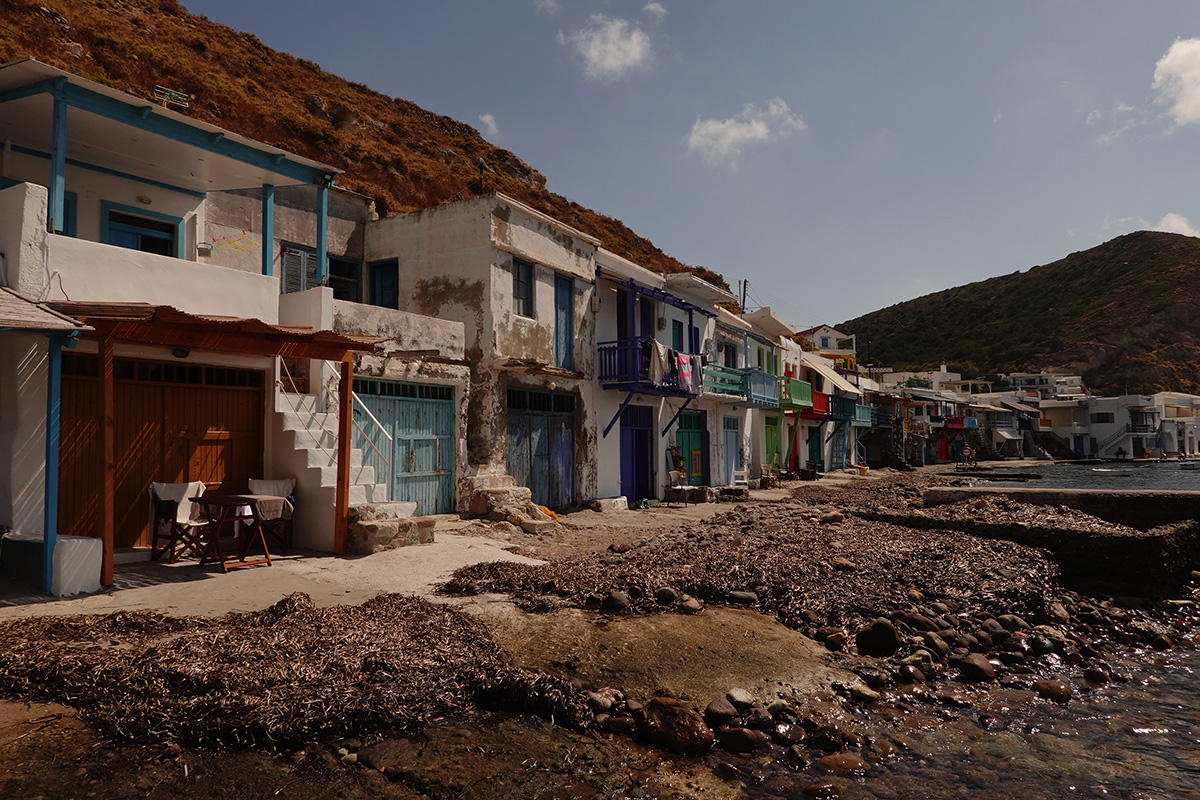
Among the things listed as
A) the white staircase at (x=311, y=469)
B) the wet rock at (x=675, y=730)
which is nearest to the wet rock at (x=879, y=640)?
the wet rock at (x=675, y=730)

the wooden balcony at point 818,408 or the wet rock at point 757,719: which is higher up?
the wooden balcony at point 818,408

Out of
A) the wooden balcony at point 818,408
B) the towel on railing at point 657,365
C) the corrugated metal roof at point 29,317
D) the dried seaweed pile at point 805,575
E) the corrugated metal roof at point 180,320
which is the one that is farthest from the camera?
the wooden balcony at point 818,408

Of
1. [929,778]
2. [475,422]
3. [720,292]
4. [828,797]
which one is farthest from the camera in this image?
[720,292]

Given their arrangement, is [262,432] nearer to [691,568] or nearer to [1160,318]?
[691,568]

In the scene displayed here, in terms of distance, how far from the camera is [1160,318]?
8900cm

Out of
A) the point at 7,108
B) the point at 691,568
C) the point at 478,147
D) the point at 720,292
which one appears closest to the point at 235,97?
the point at 478,147

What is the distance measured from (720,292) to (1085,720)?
59.8 ft

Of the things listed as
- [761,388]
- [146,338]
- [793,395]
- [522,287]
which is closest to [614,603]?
[146,338]

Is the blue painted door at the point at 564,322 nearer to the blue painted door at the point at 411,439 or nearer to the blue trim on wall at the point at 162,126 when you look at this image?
the blue painted door at the point at 411,439

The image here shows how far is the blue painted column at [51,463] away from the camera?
6.83 m

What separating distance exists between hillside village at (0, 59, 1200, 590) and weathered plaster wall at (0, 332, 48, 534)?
0.9 inches

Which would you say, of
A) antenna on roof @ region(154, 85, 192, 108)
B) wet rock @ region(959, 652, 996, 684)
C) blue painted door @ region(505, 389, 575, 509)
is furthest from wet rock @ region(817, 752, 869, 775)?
antenna on roof @ region(154, 85, 192, 108)

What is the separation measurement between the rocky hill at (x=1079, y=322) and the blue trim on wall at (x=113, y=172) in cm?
9236

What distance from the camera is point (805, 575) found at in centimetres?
920
